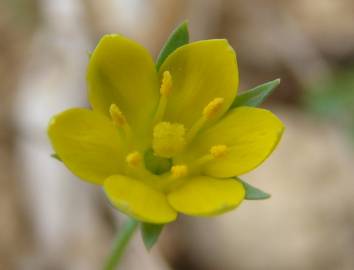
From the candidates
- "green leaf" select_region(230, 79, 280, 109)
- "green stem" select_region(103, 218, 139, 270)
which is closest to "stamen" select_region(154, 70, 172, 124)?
"green leaf" select_region(230, 79, 280, 109)

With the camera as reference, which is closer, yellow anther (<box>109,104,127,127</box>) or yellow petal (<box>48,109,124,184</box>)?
yellow petal (<box>48,109,124,184</box>)

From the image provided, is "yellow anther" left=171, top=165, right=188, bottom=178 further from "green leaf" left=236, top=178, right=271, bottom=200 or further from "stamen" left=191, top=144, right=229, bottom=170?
"green leaf" left=236, top=178, right=271, bottom=200

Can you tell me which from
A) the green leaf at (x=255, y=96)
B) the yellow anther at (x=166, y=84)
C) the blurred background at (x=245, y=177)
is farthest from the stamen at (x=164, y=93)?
the blurred background at (x=245, y=177)

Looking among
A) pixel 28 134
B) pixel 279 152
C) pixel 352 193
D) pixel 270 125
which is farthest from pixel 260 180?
pixel 270 125

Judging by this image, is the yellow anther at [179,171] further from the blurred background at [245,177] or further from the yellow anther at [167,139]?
the blurred background at [245,177]

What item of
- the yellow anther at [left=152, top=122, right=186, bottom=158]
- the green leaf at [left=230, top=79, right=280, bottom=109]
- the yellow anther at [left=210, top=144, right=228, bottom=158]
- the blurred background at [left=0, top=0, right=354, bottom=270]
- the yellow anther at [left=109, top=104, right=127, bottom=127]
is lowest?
the blurred background at [left=0, top=0, right=354, bottom=270]

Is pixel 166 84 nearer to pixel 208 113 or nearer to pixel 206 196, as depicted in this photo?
pixel 208 113

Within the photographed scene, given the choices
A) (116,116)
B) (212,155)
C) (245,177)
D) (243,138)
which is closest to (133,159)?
(116,116)
